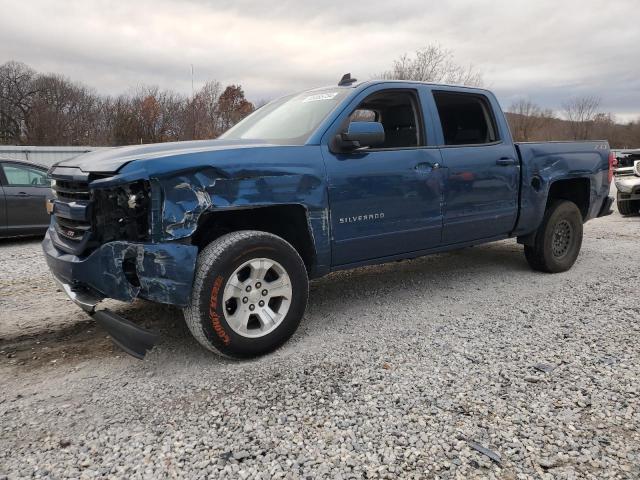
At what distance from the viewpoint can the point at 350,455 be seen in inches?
89.4

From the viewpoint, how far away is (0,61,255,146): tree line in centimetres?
3281

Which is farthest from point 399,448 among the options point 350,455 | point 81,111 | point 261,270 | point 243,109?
point 81,111

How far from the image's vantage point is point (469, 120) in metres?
5.20

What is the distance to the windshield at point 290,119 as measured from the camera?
12.4 feet

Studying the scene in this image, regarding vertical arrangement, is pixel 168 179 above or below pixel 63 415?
above

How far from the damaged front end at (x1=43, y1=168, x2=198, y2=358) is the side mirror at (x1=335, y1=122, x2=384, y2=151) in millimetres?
1364

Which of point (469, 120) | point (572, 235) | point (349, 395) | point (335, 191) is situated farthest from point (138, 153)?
point (572, 235)

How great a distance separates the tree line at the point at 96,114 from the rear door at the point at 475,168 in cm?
2623

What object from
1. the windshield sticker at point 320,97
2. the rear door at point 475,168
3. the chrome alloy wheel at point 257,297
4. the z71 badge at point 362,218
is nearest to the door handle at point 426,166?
the rear door at point 475,168

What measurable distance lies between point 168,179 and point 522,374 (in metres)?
2.48

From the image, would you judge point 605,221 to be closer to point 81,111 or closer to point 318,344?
point 318,344

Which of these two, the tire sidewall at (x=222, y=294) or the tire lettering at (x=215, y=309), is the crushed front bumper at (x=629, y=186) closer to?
the tire sidewall at (x=222, y=294)

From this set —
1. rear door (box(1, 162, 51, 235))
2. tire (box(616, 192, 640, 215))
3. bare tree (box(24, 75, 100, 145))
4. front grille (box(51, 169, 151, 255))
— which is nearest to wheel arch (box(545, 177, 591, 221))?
front grille (box(51, 169, 151, 255))

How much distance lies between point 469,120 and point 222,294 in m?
3.47
